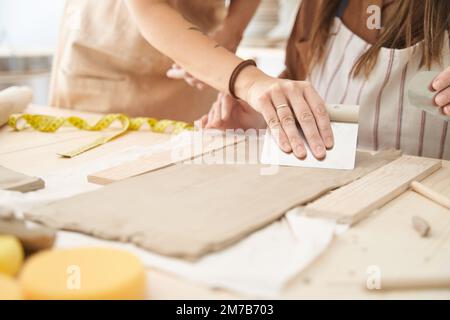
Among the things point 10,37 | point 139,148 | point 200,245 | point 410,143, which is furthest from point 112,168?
point 10,37

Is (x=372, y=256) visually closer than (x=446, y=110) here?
Yes

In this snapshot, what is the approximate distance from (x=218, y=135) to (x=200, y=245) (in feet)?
1.89

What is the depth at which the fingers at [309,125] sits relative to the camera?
0.85 m

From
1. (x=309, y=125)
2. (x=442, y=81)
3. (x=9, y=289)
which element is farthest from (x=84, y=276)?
(x=442, y=81)

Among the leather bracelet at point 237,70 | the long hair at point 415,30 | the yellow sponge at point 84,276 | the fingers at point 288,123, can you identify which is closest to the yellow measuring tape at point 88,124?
the leather bracelet at point 237,70

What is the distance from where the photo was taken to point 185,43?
105 centimetres

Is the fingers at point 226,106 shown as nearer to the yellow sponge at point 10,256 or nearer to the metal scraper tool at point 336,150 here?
the metal scraper tool at point 336,150

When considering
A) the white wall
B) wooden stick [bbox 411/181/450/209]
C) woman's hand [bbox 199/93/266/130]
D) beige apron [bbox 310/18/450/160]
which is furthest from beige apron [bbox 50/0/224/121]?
the white wall

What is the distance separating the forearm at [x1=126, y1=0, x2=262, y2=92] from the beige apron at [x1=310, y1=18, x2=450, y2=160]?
0.34 meters

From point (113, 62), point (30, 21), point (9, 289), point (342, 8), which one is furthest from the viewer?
point (30, 21)

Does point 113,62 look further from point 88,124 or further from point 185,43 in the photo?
point 185,43

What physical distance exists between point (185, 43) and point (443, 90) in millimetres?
513

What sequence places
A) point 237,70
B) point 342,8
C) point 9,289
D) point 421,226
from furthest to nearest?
point 342,8
point 237,70
point 421,226
point 9,289
